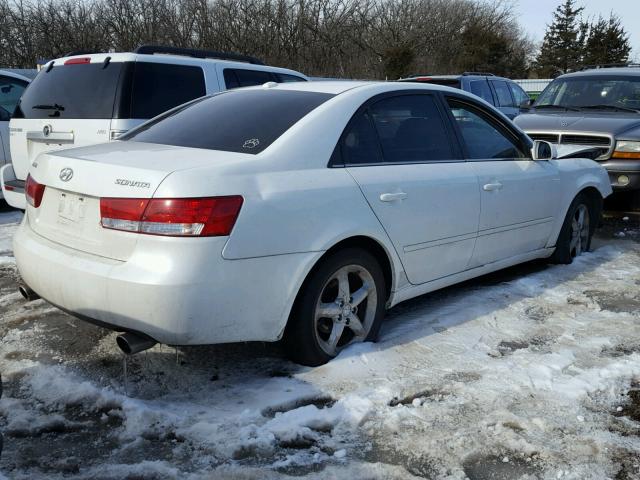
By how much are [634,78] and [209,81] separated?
19.9 ft

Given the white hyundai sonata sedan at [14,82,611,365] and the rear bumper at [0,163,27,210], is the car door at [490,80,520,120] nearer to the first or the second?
the white hyundai sonata sedan at [14,82,611,365]

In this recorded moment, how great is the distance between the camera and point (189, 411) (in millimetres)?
3180

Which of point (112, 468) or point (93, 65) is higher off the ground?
point (93, 65)

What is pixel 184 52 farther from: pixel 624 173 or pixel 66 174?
pixel 624 173

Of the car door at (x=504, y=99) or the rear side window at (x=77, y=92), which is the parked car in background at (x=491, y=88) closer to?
the car door at (x=504, y=99)

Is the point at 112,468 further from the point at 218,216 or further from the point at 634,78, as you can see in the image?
the point at 634,78

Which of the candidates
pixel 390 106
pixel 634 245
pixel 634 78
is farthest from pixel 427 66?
pixel 390 106

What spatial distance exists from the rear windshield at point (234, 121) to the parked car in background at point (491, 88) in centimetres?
861

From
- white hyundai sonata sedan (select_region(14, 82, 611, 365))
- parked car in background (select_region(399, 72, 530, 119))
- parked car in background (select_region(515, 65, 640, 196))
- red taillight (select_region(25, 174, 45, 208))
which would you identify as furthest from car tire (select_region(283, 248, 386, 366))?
parked car in background (select_region(399, 72, 530, 119))

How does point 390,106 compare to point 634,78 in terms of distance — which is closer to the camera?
point 390,106

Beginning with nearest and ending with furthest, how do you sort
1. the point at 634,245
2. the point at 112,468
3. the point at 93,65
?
the point at 112,468
the point at 93,65
the point at 634,245

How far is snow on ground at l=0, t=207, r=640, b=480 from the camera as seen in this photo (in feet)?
9.13

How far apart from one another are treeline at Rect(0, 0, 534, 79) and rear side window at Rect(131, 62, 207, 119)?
68.3ft

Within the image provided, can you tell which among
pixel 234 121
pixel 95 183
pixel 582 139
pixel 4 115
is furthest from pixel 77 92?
pixel 582 139
